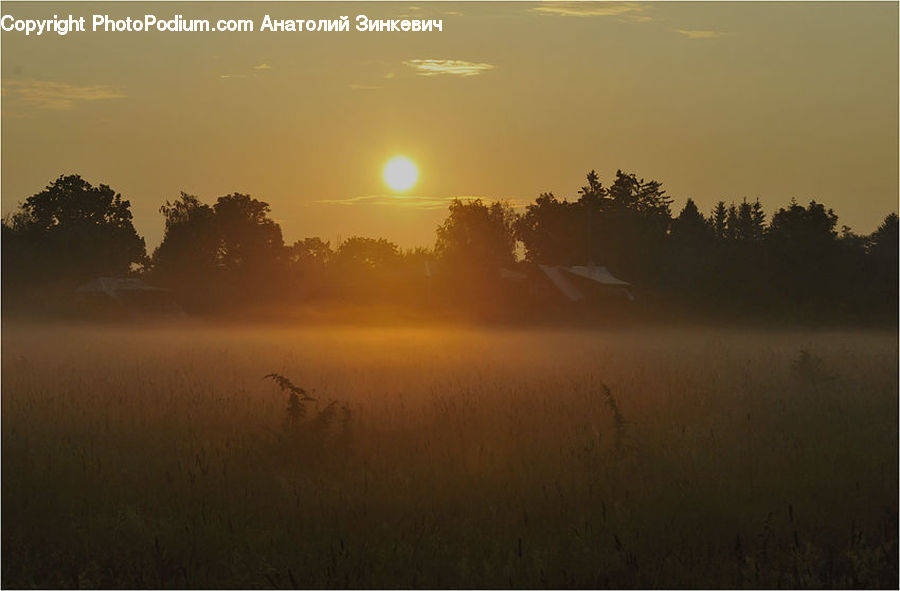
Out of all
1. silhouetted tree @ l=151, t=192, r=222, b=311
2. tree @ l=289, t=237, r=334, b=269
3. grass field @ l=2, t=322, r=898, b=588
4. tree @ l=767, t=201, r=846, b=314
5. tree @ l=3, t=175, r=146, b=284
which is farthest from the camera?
tree @ l=289, t=237, r=334, b=269

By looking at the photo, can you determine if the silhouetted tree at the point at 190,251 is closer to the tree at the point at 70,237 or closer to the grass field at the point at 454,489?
the tree at the point at 70,237

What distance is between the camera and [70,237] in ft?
359

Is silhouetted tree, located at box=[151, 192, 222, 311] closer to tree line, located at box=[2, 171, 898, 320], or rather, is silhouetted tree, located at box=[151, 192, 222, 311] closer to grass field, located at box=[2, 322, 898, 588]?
tree line, located at box=[2, 171, 898, 320]

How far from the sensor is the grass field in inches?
320

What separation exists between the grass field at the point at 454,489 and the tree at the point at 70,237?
9170 centimetres

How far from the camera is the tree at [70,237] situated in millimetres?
103500

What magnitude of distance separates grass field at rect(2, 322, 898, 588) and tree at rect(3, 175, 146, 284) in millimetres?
91695

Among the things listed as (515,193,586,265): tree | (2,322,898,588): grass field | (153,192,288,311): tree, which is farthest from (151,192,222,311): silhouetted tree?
(2,322,898,588): grass field

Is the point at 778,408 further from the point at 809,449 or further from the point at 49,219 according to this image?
the point at 49,219

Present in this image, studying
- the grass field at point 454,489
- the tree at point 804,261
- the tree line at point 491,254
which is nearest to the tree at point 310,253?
the tree line at point 491,254

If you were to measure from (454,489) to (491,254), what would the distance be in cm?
13224

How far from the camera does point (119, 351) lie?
105 feet

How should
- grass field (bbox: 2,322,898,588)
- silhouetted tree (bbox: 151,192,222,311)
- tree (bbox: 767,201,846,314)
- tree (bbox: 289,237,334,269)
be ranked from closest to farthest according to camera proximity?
grass field (bbox: 2,322,898,588)
tree (bbox: 767,201,846,314)
silhouetted tree (bbox: 151,192,222,311)
tree (bbox: 289,237,334,269)

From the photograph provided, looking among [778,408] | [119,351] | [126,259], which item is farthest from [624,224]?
[778,408]
